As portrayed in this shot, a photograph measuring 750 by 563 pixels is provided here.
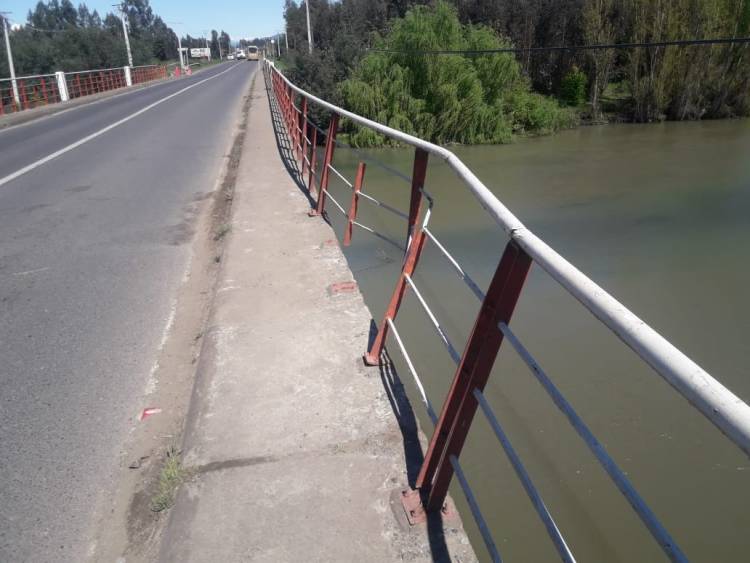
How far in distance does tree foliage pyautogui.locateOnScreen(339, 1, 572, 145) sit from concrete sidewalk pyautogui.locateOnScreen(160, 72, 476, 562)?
14.9 meters

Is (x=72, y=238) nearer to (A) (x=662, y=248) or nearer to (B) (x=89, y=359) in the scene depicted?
(B) (x=89, y=359)

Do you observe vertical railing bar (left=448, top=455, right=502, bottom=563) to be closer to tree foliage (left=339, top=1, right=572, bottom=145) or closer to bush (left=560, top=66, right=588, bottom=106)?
tree foliage (left=339, top=1, right=572, bottom=145)

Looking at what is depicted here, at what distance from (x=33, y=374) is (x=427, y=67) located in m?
17.8

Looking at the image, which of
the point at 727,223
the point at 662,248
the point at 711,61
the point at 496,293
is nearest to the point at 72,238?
the point at 496,293

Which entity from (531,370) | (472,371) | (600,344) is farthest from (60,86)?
(531,370)

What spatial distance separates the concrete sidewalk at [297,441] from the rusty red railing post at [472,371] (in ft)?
0.50

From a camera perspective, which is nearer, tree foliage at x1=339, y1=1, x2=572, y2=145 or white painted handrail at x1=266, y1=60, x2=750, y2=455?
white painted handrail at x1=266, y1=60, x2=750, y2=455

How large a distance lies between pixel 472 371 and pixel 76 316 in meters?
3.50

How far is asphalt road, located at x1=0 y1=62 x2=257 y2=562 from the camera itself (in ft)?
8.79

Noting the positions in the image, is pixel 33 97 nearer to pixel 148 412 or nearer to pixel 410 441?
pixel 148 412

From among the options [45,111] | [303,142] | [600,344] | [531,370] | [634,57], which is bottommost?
[600,344]

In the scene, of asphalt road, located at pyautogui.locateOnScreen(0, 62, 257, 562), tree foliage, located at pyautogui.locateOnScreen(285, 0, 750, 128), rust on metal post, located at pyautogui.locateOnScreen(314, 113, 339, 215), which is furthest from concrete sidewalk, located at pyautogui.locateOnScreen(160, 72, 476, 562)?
tree foliage, located at pyautogui.locateOnScreen(285, 0, 750, 128)

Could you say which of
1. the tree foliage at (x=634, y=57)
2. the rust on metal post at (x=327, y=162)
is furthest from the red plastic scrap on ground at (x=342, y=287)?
the tree foliage at (x=634, y=57)

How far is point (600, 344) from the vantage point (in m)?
5.70
